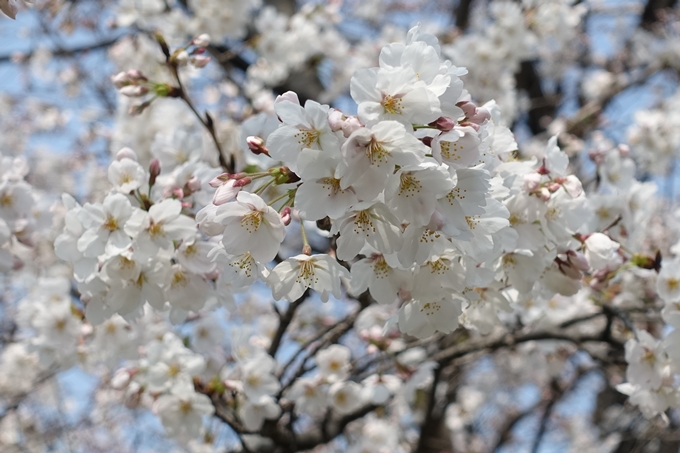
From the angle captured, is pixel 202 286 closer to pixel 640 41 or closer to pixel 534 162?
pixel 534 162

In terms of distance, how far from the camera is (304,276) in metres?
1.14

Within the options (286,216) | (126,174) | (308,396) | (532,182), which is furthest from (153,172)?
(308,396)

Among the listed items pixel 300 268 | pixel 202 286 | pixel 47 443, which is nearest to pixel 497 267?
pixel 300 268

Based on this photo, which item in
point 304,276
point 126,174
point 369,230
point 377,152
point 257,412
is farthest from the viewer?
point 257,412

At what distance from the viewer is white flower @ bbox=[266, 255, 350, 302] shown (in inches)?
43.8

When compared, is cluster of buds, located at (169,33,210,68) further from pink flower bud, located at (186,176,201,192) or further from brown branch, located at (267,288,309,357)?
brown branch, located at (267,288,309,357)

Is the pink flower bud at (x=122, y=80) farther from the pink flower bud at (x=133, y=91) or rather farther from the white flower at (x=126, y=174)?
the white flower at (x=126, y=174)

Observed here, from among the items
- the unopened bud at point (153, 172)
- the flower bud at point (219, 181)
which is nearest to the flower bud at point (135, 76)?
the unopened bud at point (153, 172)

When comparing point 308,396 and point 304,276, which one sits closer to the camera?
point 304,276

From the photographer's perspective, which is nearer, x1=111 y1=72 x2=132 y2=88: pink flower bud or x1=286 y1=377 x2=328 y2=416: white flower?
x1=111 y1=72 x2=132 y2=88: pink flower bud

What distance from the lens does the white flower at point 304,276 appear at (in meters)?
1.11

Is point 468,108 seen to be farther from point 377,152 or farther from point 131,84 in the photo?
point 131,84

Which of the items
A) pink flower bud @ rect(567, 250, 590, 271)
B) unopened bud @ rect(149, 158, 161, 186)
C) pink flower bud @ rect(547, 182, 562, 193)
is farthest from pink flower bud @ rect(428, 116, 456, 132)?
unopened bud @ rect(149, 158, 161, 186)

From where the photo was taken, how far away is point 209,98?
5.45 m
